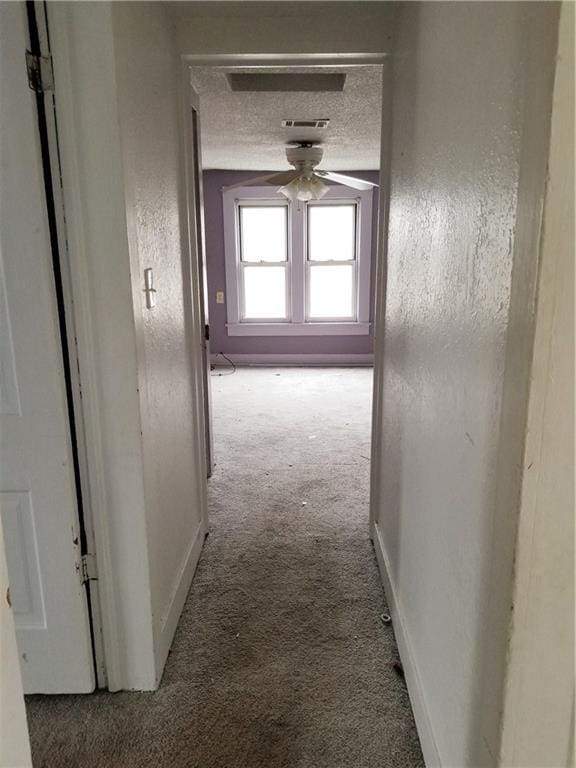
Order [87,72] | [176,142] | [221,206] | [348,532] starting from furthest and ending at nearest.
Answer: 1. [221,206]
2. [348,532]
3. [176,142]
4. [87,72]

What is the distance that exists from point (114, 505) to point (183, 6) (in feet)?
5.83

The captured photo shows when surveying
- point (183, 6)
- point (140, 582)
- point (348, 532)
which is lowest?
point (348, 532)

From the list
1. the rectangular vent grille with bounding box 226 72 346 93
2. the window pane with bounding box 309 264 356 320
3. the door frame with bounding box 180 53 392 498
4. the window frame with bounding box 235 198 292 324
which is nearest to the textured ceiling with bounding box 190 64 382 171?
the rectangular vent grille with bounding box 226 72 346 93

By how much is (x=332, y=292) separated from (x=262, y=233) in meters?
1.11

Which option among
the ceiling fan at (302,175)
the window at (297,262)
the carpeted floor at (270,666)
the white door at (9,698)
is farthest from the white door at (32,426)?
the window at (297,262)

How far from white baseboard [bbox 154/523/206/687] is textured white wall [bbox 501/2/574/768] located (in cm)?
121

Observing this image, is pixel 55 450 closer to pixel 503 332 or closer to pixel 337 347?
pixel 503 332

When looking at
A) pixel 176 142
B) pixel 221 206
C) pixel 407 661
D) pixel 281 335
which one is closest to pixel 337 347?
pixel 281 335

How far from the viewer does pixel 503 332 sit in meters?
0.85

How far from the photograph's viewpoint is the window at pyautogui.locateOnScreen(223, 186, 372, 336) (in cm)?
624

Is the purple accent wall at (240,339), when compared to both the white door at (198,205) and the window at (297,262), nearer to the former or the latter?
the window at (297,262)

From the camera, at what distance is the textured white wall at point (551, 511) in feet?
2.15

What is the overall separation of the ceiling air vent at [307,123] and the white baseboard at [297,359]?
126 inches

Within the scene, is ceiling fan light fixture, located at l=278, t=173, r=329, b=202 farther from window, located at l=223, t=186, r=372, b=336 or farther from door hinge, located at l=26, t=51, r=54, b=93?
door hinge, located at l=26, t=51, r=54, b=93
